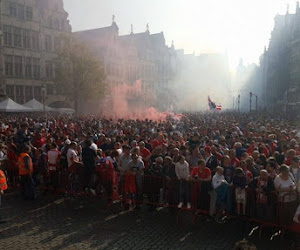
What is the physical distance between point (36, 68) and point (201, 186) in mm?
39969

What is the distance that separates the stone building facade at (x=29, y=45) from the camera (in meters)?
40.9

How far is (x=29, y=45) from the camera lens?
143 feet

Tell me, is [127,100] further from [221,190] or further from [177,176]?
[221,190]

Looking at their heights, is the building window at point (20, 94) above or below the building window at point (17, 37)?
below

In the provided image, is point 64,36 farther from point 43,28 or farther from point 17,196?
point 17,196

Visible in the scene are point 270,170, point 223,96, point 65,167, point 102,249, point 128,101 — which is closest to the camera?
point 102,249

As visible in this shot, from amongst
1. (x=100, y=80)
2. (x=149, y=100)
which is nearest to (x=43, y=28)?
(x=100, y=80)

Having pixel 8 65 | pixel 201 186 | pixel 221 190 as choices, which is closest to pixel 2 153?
pixel 201 186

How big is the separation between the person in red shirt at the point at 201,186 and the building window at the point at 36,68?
3935cm

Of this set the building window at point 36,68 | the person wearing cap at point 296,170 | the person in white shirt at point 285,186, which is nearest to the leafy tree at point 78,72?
the building window at point 36,68

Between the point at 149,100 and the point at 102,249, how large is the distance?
58511 millimetres

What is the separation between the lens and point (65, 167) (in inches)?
453

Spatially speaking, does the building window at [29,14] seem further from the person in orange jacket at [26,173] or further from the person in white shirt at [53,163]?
the person in orange jacket at [26,173]

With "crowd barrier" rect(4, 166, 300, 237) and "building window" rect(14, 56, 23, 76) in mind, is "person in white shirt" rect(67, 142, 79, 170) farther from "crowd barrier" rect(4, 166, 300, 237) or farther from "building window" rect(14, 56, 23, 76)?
"building window" rect(14, 56, 23, 76)
